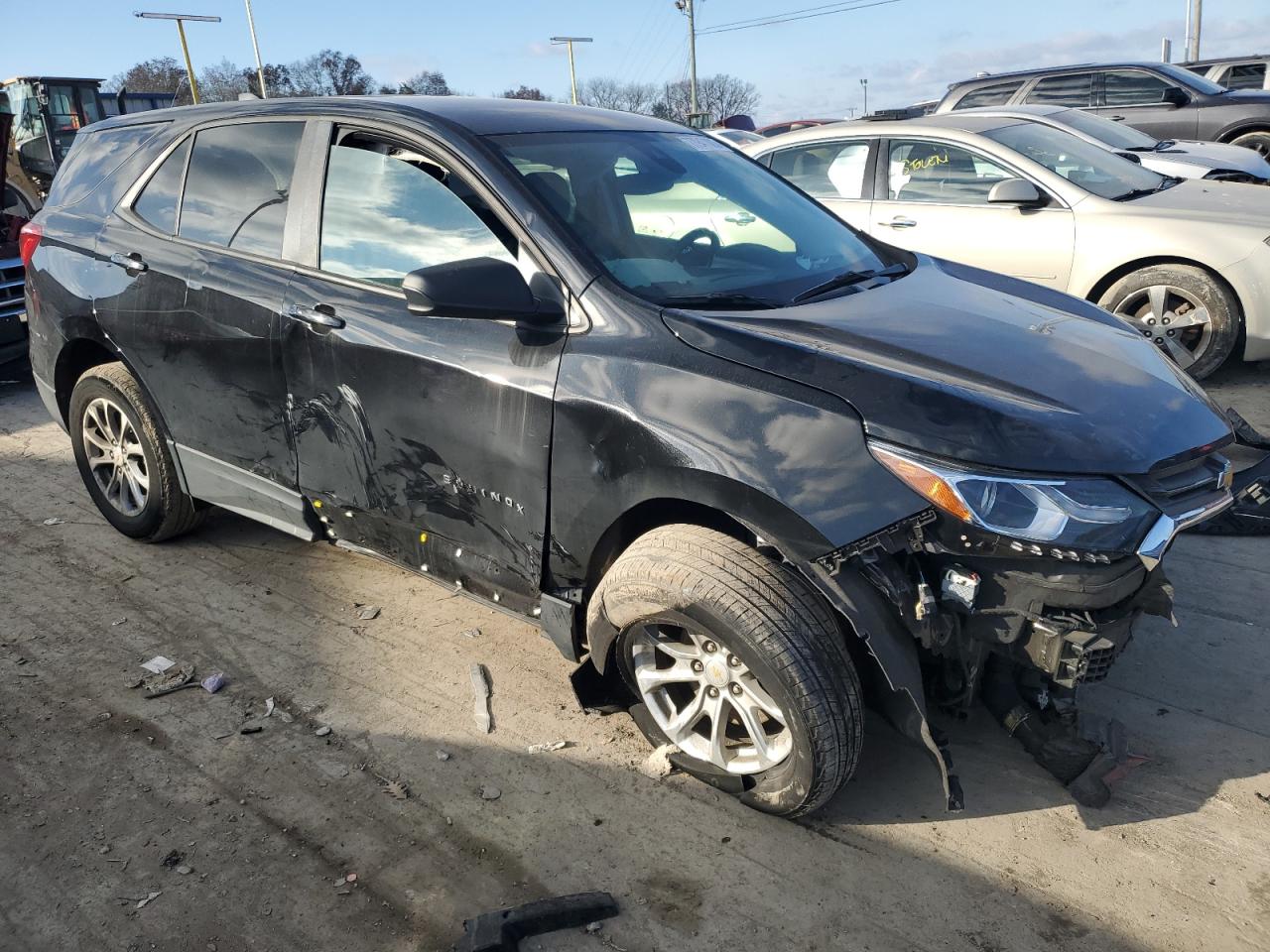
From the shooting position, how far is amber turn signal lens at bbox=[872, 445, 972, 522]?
2305 millimetres

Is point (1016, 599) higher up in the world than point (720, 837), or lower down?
higher up

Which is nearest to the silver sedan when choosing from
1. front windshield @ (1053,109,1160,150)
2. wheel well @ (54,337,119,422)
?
front windshield @ (1053,109,1160,150)

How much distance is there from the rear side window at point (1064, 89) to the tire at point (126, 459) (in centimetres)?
1041

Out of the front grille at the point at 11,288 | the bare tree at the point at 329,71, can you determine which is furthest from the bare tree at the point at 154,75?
the front grille at the point at 11,288

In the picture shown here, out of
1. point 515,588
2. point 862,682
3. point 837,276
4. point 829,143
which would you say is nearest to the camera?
point 862,682

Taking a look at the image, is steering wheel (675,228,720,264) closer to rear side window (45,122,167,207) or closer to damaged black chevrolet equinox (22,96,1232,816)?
damaged black chevrolet equinox (22,96,1232,816)

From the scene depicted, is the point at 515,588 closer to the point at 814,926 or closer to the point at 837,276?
the point at 814,926

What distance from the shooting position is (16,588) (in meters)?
4.24

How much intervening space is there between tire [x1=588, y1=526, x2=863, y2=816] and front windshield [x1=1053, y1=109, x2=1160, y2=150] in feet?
22.2

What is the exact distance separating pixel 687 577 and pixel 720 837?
0.75 metres

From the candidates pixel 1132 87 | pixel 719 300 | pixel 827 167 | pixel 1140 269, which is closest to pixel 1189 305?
pixel 1140 269

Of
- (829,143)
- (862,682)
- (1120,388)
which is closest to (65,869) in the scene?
(862,682)

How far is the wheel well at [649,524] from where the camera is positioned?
270 cm

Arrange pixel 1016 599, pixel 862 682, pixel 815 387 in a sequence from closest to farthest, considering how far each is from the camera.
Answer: pixel 1016 599 < pixel 815 387 < pixel 862 682
